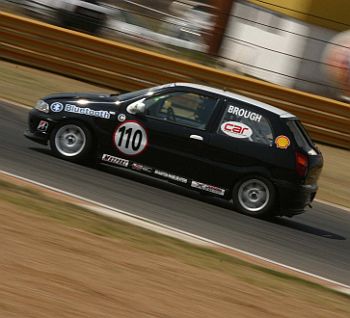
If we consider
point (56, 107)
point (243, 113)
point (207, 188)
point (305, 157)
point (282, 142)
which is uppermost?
point (243, 113)

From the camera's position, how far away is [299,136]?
12.4 meters

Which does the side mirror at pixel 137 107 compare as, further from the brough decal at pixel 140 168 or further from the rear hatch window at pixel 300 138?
the rear hatch window at pixel 300 138

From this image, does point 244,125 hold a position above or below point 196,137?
above

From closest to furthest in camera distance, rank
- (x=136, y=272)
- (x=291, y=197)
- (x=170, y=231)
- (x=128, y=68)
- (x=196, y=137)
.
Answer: (x=136, y=272), (x=170, y=231), (x=291, y=197), (x=196, y=137), (x=128, y=68)

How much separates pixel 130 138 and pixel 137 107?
0.43 metres

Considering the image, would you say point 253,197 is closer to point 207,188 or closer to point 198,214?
point 207,188

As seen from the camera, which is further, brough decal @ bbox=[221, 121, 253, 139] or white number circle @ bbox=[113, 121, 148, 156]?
white number circle @ bbox=[113, 121, 148, 156]

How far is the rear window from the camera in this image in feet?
40.2

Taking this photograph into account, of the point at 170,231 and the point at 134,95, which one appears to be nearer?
the point at 170,231

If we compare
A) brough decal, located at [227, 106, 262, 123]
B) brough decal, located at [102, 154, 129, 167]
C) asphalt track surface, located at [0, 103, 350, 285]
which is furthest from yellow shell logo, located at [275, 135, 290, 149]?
brough decal, located at [102, 154, 129, 167]

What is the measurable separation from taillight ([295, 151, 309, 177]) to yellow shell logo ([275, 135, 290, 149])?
0.18 meters

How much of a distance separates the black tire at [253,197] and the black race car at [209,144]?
0.01 m

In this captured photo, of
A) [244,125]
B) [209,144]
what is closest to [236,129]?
[244,125]

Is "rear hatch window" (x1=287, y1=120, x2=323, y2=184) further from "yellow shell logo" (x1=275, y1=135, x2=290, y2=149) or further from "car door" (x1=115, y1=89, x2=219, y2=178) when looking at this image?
"car door" (x1=115, y1=89, x2=219, y2=178)
